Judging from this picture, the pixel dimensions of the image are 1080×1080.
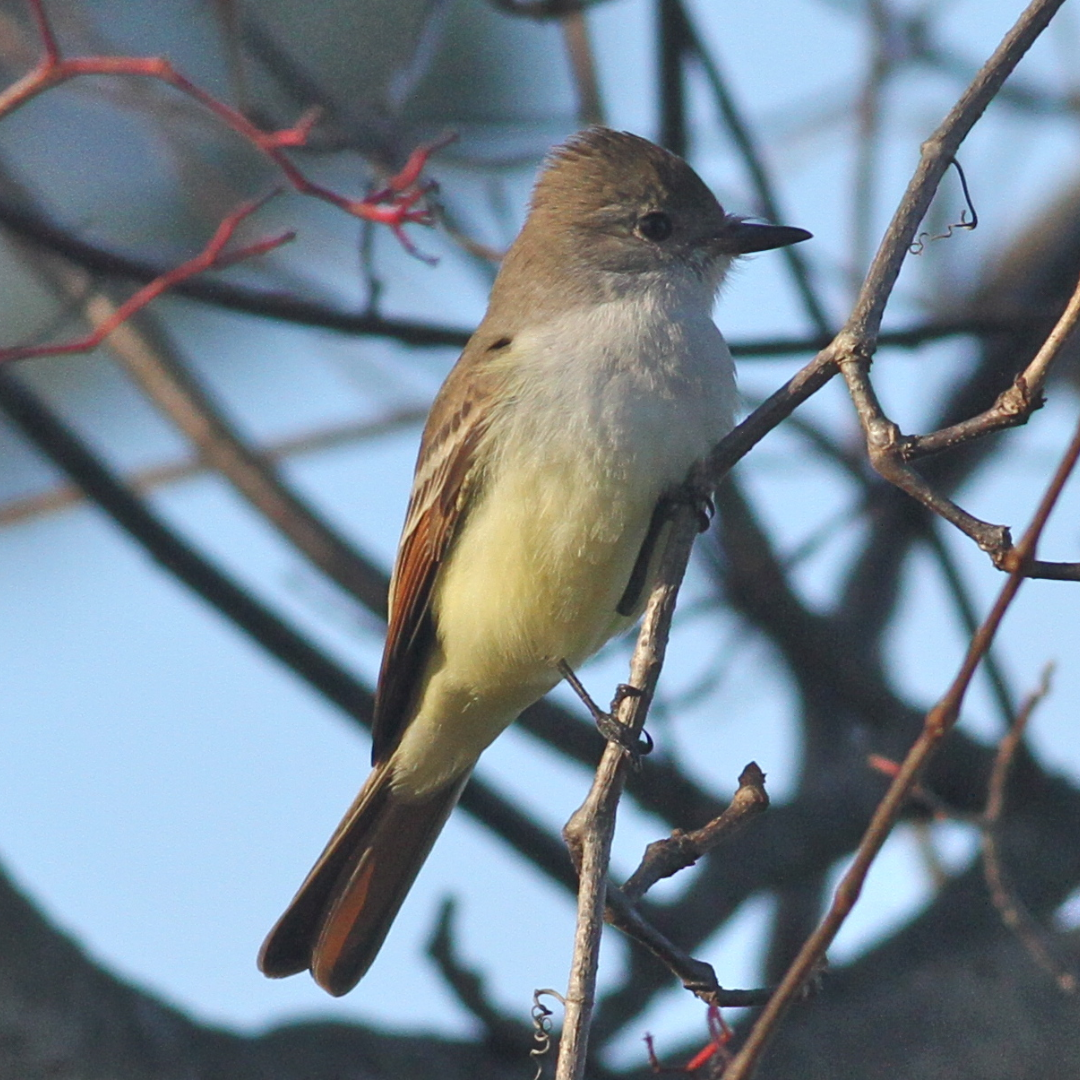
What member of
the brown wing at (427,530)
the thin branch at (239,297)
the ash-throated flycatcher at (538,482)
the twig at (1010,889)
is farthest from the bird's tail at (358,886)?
the twig at (1010,889)

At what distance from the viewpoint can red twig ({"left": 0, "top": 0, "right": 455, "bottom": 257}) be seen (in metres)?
3.01

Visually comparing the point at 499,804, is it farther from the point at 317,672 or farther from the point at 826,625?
the point at 826,625

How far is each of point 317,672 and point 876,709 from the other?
1902 mm

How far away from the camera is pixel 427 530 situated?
13.5ft

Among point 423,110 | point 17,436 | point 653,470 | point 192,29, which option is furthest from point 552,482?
point 192,29

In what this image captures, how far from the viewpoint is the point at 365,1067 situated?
4125mm

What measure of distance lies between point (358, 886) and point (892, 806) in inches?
102

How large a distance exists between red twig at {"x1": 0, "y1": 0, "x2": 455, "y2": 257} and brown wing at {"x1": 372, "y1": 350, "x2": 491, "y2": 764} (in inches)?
17.2

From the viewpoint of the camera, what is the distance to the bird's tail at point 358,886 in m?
4.07

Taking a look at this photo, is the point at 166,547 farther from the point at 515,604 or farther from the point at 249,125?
the point at 249,125

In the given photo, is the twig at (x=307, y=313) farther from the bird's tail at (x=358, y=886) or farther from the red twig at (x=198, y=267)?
the bird's tail at (x=358, y=886)

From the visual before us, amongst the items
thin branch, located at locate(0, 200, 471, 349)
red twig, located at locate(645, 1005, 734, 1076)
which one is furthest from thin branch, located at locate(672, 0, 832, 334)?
red twig, located at locate(645, 1005, 734, 1076)

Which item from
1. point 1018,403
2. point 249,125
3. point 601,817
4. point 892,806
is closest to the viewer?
point 892,806

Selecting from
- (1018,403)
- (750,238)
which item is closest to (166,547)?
(750,238)
